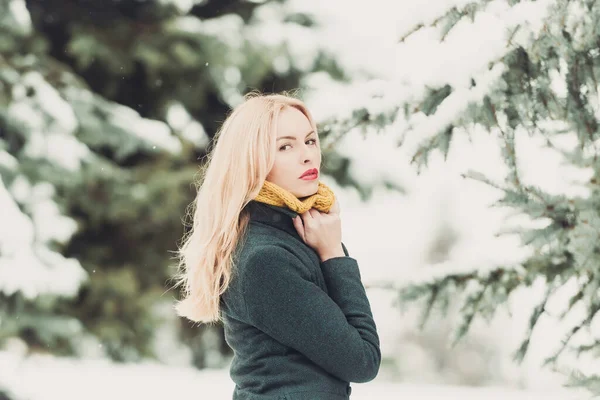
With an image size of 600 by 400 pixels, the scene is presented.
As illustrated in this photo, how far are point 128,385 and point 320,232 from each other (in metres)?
4.55

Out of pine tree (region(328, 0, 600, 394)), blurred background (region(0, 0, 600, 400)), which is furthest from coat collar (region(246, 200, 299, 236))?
blurred background (region(0, 0, 600, 400))

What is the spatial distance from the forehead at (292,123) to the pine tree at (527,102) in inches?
16.9

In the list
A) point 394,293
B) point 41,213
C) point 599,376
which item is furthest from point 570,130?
point 41,213

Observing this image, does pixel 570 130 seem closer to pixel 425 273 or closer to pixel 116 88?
pixel 425 273

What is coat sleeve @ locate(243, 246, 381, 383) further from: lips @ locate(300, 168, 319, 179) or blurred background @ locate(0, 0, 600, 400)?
blurred background @ locate(0, 0, 600, 400)

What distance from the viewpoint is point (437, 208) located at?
41.0 feet

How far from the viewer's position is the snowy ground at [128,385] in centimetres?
501

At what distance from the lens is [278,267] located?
137cm

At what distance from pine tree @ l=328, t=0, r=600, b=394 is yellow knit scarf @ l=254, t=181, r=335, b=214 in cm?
44

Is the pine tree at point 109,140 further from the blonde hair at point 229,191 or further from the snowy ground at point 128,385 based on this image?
the blonde hair at point 229,191

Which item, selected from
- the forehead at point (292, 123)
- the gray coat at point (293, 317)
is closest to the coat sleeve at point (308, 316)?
the gray coat at point (293, 317)

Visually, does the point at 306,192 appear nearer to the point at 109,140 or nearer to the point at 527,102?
the point at 527,102

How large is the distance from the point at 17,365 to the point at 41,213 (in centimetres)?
106

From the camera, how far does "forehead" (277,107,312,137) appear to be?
1494mm
